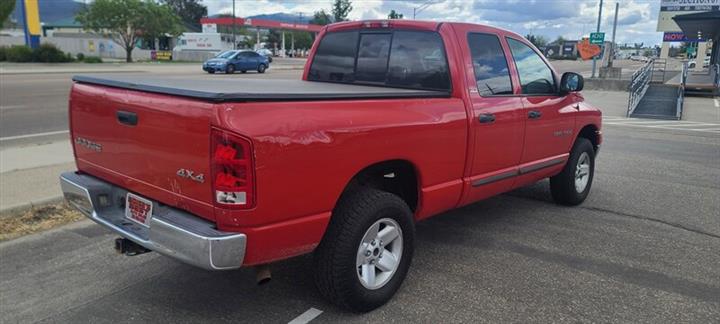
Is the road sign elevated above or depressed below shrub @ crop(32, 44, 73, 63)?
above

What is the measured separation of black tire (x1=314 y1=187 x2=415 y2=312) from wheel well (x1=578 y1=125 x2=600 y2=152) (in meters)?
3.38

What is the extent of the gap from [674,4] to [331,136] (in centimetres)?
4513

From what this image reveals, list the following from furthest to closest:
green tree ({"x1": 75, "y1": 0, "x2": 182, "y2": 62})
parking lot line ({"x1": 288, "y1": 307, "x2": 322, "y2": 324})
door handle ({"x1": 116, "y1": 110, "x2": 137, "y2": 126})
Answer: green tree ({"x1": 75, "y1": 0, "x2": 182, "y2": 62})
parking lot line ({"x1": 288, "y1": 307, "x2": 322, "y2": 324})
door handle ({"x1": 116, "y1": 110, "x2": 137, "y2": 126})

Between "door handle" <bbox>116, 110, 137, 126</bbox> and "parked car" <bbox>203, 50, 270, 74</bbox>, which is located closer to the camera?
"door handle" <bbox>116, 110, 137, 126</bbox>

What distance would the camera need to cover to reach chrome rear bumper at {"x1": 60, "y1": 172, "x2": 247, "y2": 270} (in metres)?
2.74

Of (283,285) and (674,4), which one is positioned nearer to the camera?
(283,285)

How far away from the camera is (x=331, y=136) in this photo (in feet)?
9.88

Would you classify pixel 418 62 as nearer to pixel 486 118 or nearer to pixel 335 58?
pixel 486 118

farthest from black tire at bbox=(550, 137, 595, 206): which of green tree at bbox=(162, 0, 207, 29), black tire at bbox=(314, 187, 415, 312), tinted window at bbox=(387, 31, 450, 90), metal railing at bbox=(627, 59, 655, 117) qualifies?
green tree at bbox=(162, 0, 207, 29)

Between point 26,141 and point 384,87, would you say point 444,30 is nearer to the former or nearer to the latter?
point 384,87

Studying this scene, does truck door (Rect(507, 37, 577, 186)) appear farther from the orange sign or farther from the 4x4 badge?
the orange sign

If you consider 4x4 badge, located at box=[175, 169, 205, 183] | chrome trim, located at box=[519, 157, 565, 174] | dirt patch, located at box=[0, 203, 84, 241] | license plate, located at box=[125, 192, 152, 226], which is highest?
4x4 badge, located at box=[175, 169, 205, 183]

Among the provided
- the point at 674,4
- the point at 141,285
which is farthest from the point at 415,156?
the point at 674,4

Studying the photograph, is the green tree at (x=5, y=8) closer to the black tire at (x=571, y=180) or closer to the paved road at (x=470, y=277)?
the paved road at (x=470, y=277)
